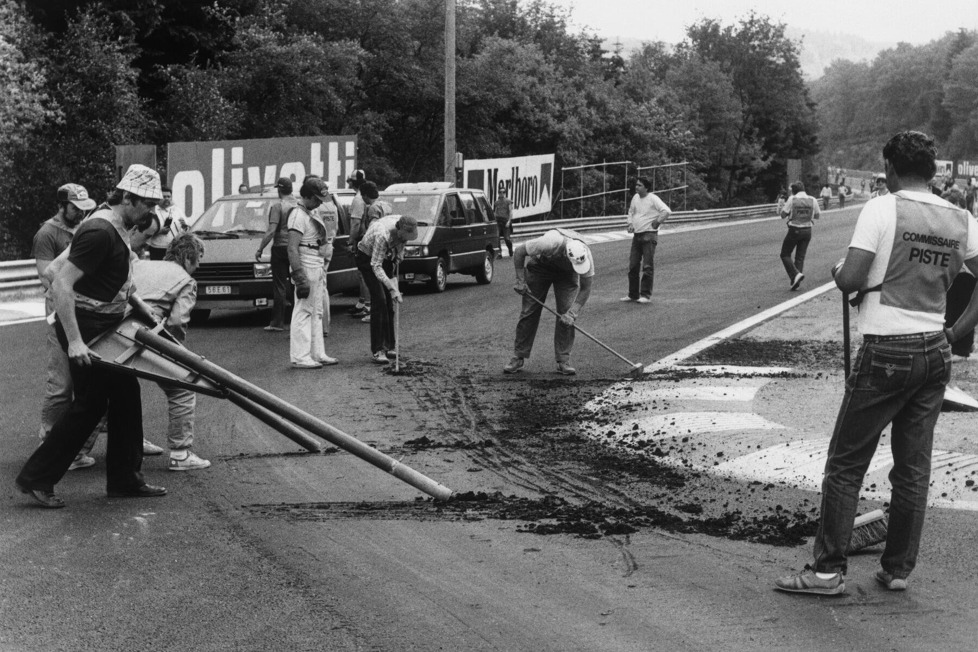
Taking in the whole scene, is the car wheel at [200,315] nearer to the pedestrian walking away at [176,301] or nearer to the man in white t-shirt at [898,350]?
the pedestrian walking away at [176,301]

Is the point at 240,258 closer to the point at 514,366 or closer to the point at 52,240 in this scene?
the point at 514,366

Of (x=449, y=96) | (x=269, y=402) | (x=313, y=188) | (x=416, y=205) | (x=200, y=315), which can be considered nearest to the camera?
(x=269, y=402)

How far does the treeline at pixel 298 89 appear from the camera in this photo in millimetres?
26141

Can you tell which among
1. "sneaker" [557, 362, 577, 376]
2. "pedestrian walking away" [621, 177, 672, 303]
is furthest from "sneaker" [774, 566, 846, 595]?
"pedestrian walking away" [621, 177, 672, 303]

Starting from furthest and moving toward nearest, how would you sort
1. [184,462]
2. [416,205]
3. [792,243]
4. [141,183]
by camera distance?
[416,205], [792,243], [184,462], [141,183]

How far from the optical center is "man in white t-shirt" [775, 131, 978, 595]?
5.32 meters

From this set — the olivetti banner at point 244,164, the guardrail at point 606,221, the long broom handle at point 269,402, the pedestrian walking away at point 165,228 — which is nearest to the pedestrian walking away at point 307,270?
the pedestrian walking away at point 165,228

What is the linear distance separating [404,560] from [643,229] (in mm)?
13162

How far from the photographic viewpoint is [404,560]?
19.4 ft

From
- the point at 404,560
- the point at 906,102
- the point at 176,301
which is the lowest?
the point at 404,560

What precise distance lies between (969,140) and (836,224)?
110m

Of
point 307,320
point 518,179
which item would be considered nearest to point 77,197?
point 307,320

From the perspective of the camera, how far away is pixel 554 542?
6.23 meters

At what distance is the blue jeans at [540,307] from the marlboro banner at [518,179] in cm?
1965
